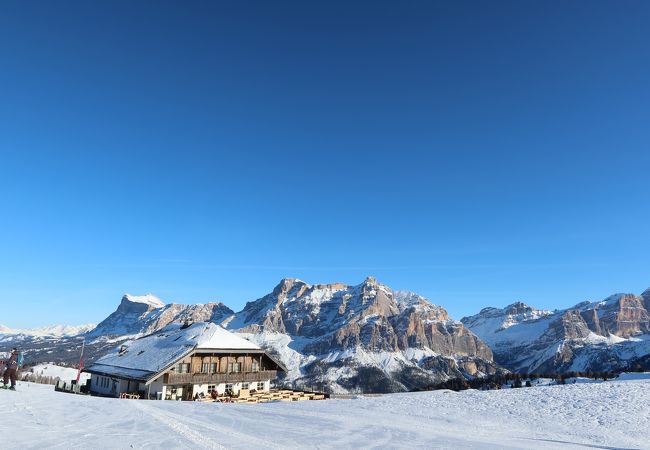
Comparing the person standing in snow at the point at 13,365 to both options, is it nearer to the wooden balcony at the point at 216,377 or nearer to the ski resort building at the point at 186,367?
the ski resort building at the point at 186,367

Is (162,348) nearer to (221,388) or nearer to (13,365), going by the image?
(221,388)

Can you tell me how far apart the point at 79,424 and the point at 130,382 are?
33690 millimetres

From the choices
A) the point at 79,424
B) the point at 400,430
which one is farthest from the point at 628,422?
the point at 79,424

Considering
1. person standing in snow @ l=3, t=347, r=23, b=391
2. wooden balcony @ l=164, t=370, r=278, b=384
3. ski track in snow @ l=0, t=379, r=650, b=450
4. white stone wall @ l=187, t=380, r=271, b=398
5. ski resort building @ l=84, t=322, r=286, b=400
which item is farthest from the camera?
white stone wall @ l=187, t=380, r=271, b=398

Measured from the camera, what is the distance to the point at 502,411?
28297 mm

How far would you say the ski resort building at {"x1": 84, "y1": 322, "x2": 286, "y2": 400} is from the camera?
4388cm

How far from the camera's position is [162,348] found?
49125 millimetres

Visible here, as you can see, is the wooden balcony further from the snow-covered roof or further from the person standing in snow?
the person standing in snow

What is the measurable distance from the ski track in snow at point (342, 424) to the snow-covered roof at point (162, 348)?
2192cm

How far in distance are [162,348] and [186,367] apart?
17.1 feet

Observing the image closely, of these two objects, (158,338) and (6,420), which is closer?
(6,420)

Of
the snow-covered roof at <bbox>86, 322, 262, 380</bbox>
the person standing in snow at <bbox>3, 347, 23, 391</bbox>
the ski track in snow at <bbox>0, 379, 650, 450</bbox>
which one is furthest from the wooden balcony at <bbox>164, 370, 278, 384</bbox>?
the ski track in snow at <bbox>0, 379, 650, 450</bbox>

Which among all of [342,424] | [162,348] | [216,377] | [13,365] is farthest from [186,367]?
[342,424]

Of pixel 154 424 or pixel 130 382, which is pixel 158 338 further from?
pixel 154 424
